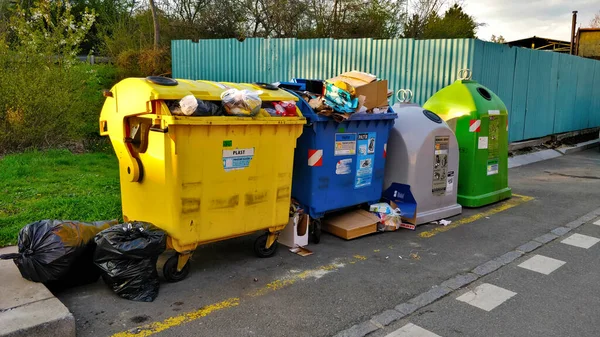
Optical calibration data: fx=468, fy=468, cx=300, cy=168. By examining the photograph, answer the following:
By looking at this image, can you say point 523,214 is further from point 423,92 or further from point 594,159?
point 594,159

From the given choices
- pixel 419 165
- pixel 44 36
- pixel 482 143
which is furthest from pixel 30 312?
pixel 44 36

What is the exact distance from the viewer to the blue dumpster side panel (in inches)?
183

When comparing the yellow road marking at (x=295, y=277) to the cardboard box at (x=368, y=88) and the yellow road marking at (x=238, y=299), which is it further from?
the cardboard box at (x=368, y=88)

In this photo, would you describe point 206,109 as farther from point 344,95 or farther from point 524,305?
point 524,305

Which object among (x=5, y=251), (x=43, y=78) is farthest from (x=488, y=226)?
(x=43, y=78)

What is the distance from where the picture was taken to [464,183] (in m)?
6.34

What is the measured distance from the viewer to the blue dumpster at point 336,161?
464 cm

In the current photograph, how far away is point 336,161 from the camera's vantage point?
481 cm

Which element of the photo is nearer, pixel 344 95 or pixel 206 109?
pixel 206 109

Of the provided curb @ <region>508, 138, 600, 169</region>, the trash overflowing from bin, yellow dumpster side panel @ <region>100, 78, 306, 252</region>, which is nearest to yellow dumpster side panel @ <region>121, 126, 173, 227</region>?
yellow dumpster side panel @ <region>100, 78, 306, 252</region>

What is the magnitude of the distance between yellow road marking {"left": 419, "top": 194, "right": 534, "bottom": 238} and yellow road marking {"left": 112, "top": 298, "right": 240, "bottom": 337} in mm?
2603

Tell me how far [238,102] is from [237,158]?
1.55ft

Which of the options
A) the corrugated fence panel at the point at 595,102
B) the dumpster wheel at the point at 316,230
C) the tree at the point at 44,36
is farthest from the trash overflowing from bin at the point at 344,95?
the corrugated fence panel at the point at 595,102

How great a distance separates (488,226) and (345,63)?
238 inches
